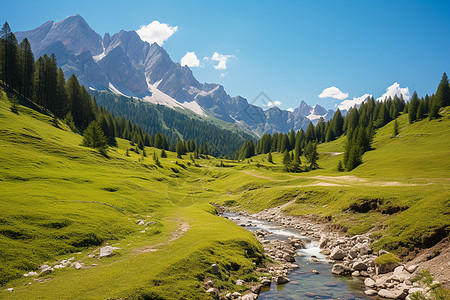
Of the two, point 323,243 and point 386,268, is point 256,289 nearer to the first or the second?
point 386,268

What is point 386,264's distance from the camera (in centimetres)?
2170

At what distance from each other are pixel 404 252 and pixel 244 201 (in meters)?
50.6

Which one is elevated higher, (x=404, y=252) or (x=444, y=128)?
(x=444, y=128)

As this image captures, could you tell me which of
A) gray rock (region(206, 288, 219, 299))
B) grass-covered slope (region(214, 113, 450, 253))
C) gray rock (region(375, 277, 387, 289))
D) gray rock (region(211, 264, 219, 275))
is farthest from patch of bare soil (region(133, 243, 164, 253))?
grass-covered slope (region(214, 113, 450, 253))

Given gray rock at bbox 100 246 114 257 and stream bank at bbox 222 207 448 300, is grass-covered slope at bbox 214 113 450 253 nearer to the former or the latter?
stream bank at bbox 222 207 448 300

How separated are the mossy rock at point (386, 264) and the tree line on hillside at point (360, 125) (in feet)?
291

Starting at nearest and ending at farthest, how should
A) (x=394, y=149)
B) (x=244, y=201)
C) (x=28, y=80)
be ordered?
(x=244, y=201) → (x=28, y=80) → (x=394, y=149)

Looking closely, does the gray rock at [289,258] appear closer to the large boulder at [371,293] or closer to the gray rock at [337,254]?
the gray rock at [337,254]

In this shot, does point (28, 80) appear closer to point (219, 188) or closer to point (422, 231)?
point (219, 188)

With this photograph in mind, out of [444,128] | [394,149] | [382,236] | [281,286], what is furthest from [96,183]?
[444,128]

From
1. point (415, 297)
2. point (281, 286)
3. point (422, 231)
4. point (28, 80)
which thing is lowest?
point (281, 286)

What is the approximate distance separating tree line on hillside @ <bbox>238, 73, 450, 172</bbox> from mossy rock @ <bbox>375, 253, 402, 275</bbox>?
88.6 m

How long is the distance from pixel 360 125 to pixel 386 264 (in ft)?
422

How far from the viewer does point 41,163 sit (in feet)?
150
